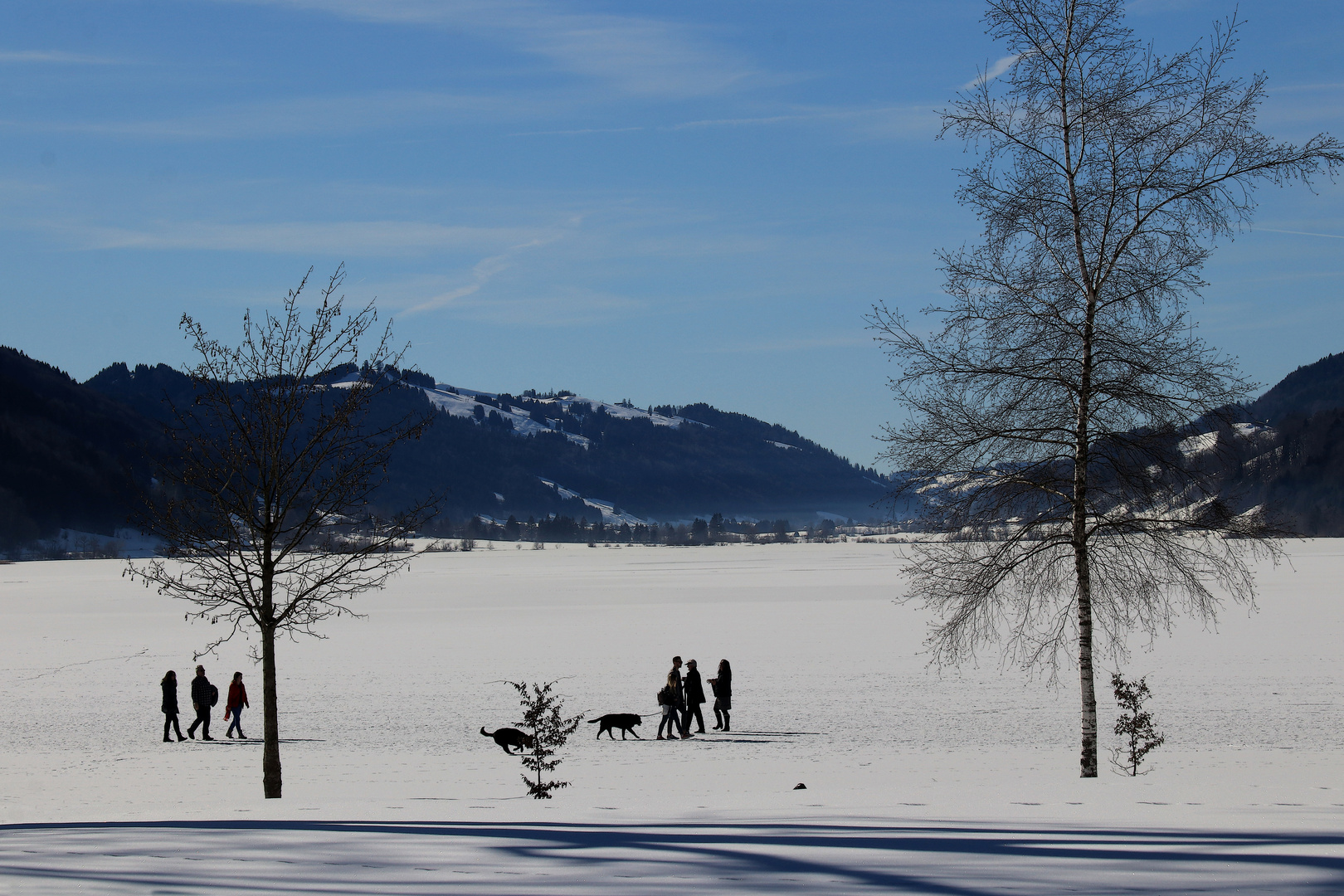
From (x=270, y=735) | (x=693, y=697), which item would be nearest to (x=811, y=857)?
(x=270, y=735)

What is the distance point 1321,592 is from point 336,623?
151 feet

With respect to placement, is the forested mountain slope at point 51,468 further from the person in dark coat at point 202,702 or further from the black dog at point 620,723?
the black dog at point 620,723

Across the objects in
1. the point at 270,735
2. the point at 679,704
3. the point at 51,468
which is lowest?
the point at 679,704

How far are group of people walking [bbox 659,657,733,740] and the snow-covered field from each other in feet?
2.22

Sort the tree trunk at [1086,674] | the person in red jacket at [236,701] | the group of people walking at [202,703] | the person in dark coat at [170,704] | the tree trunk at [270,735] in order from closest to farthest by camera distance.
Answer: the tree trunk at [270,735] → the tree trunk at [1086,674] → the person in dark coat at [170,704] → the group of people walking at [202,703] → the person in red jacket at [236,701]

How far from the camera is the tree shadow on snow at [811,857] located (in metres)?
4.73

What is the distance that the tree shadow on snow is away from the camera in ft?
15.5

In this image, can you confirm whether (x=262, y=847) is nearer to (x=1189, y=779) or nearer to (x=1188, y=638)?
(x=1189, y=779)

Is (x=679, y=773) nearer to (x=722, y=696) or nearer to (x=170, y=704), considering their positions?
(x=722, y=696)

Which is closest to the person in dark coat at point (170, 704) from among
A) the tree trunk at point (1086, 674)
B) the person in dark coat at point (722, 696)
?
the person in dark coat at point (722, 696)

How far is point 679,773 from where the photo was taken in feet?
46.7

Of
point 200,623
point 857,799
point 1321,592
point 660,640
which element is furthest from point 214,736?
point 1321,592

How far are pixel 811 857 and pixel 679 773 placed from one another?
9.04m

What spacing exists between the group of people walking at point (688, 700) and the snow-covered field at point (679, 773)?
68 centimetres
